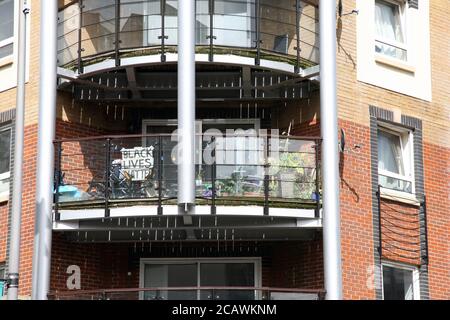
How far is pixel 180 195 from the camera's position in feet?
70.6

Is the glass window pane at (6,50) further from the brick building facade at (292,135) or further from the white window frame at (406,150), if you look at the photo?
the white window frame at (406,150)

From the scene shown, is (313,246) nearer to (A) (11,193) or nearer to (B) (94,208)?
(B) (94,208)

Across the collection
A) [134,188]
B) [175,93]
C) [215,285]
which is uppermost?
[175,93]

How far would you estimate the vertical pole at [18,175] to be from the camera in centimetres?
2108

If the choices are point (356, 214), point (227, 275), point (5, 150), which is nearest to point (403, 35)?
point (356, 214)

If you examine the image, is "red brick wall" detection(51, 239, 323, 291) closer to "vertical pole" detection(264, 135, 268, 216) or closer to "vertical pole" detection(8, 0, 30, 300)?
"vertical pole" detection(8, 0, 30, 300)

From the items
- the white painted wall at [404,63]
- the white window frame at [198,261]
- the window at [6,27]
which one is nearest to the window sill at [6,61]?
the window at [6,27]

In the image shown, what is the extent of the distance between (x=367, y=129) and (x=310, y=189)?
1965 mm

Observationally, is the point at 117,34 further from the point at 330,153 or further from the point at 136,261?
the point at 330,153

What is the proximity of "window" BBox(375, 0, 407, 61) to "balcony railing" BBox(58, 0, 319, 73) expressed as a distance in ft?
5.58

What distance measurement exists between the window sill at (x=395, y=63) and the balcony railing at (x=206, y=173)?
2551mm

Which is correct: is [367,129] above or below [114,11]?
below

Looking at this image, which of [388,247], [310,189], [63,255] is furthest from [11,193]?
[388,247]

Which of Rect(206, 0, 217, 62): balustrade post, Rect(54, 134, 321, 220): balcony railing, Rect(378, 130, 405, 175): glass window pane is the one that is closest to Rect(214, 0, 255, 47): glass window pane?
Rect(206, 0, 217, 62): balustrade post
